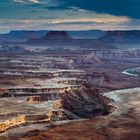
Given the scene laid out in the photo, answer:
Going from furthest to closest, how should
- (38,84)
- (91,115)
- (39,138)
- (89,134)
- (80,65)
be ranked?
(80,65) < (38,84) < (91,115) < (89,134) < (39,138)

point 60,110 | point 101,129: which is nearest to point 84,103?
point 60,110

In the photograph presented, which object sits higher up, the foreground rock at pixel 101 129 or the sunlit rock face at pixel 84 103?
the sunlit rock face at pixel 84 103

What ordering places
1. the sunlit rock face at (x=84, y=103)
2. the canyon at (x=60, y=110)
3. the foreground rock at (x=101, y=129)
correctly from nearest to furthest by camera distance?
the foreground rock at (x=101, y=129) < the canyon at (x=60, y=110) < the sunlit rock face at (x=84, y=103)

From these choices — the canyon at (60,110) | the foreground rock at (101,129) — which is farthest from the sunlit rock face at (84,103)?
the foreground rock at (101,129)

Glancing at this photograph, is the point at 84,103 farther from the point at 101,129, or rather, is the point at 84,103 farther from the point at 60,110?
the point at 101,129

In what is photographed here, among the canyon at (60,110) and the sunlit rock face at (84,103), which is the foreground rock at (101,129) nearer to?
the canyon at (60,110)

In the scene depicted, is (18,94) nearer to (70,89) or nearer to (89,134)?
(70,89)

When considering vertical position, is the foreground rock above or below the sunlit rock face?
below

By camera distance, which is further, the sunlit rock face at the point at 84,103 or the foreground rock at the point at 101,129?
the sunlit rock face at the point at 84,103

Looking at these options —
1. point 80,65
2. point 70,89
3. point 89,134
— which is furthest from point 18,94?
point 80,65

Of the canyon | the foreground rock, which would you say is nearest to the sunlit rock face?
the canyon

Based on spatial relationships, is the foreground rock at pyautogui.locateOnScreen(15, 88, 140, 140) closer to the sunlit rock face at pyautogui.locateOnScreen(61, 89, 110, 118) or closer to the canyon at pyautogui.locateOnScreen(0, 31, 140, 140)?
the canyon at pyautogui.locateOnScreen(0, 31, 140, 140)
